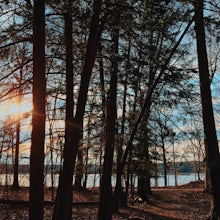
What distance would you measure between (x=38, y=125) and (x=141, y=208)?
8363 mm

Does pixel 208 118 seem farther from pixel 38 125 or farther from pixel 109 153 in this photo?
pixel 38 125

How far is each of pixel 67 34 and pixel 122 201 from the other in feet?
25.6

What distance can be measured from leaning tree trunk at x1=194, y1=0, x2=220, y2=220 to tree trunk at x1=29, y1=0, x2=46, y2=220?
4.58 metres

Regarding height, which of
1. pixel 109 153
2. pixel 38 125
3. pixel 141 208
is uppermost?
pixel 38 125

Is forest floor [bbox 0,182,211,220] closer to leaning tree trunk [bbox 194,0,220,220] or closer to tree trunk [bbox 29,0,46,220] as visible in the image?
leaning tree trunk [bbox 194,0,220,220]

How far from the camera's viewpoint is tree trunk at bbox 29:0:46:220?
18.1 feet

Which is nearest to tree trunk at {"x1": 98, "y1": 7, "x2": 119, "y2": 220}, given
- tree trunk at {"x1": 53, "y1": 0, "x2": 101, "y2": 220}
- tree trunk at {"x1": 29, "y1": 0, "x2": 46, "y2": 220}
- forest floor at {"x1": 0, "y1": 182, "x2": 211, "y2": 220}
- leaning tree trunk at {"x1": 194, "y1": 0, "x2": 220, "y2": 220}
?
tree trunk at {"x1": 53, "y1": 0, "x2": 101, "y2": 220}

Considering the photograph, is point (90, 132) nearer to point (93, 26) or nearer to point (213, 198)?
point (213, 198)

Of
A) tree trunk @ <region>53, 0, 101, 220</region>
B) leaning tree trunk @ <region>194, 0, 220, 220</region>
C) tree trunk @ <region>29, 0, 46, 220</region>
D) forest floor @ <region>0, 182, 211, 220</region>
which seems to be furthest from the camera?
forest floor @ <region>0, 182, 211, 220</region>

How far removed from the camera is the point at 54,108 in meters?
11.3

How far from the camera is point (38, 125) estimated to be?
5684mm

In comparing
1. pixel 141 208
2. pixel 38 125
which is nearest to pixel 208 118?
pixel 38 125

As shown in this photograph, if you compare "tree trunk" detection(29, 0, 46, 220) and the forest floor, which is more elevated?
"tree trunk" detection(29, 0, 46, 220)

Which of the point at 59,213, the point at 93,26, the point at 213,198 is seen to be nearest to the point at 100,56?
the point at 93,26
